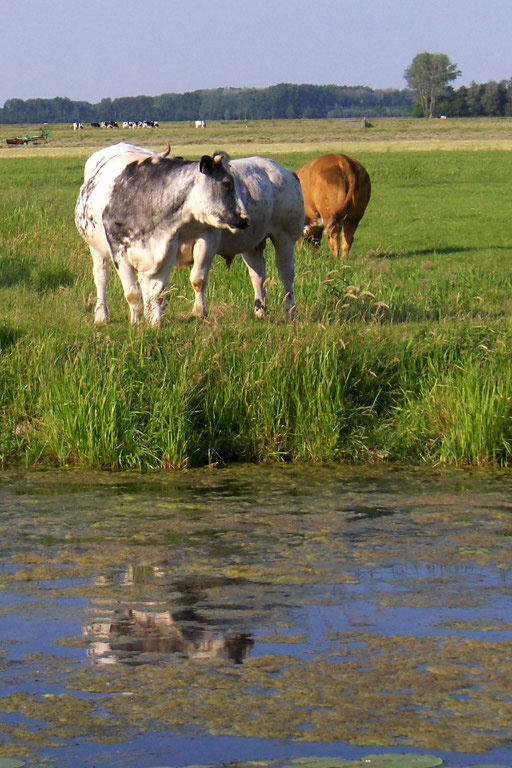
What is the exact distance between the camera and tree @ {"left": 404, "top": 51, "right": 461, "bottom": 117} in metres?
184

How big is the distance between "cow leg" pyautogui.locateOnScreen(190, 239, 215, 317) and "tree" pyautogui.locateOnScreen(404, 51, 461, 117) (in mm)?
176995

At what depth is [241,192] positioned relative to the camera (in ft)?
30.5

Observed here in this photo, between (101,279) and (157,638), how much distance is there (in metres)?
5.75

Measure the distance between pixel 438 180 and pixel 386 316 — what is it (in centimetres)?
2255

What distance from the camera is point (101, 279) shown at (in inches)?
387

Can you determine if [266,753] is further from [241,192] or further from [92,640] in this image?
[241,192]

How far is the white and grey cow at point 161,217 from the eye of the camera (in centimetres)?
875

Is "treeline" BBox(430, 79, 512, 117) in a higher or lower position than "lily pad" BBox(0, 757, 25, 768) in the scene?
higher

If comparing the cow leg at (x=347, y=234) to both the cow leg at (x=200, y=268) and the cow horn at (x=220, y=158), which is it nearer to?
the cow leg at (x=200, y=268)

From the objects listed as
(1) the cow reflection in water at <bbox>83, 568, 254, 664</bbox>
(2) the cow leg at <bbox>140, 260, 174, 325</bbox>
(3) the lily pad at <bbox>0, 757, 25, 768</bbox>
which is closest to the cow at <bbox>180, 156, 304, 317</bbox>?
(2) the cow leg at <bbox>140, 260, 174, 325</bbox>

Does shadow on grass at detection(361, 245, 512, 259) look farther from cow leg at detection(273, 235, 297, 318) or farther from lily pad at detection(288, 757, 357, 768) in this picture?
lily pad at detection(288, 757, 357, 768)

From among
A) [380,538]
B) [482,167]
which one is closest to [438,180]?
[482,167]

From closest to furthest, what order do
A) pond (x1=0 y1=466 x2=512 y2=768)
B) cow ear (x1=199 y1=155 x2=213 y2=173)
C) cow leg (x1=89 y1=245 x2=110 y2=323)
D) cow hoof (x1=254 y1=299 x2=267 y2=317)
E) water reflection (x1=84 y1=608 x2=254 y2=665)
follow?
pond (x1=0 y1=466 x2=512 y2=768) < water reflection (x1=84 y1=608 x2=254 y2=665) < cow ear (x1=199 y1=155 x2=213 y2=173) < cow leg (x1=89 y1=245 x2=110 y2=323) < cow hoof (x1=254 y1=299 x2=267 y2=317)

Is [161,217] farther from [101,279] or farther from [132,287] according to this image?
[101,279]
